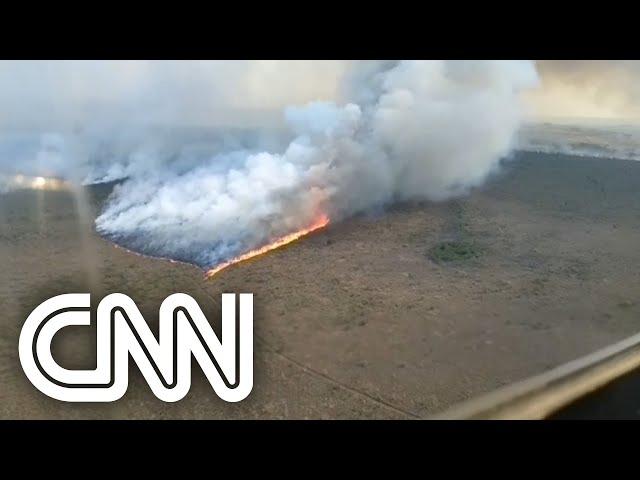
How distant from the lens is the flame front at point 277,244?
13992 mm

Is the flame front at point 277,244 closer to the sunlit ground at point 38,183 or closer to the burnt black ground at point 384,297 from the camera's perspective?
the burnt black ground at point 384,297

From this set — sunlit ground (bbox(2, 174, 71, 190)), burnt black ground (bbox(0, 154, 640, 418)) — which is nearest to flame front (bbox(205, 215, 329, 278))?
burnt black ground (bbox(0, 154, 640, 418))

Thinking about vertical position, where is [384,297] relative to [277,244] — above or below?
below

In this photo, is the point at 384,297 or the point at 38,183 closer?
the point at 384,297

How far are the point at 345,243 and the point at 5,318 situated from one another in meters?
9.19

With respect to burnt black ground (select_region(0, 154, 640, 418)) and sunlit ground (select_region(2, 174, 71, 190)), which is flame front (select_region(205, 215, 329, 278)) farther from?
sunlit ground (select_region(2, 174, 71, 190))

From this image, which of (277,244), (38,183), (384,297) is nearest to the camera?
(384,297)

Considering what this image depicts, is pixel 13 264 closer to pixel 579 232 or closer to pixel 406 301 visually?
pixel 406 301

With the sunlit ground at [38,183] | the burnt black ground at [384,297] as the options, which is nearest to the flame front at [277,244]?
the burnt black ground at [384,297]

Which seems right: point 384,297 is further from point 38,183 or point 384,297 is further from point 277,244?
point 38,183

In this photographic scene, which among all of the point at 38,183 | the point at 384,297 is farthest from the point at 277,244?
the point at 38,183

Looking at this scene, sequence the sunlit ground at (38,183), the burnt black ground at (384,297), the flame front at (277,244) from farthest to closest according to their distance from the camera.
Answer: the sunlit ground at (38,183)
the flame front at (277,244)
the burnt black ground at (384,297)

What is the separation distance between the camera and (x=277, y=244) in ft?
51.6

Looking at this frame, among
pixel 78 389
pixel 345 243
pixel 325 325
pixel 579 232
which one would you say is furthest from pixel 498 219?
pixel 78 389
